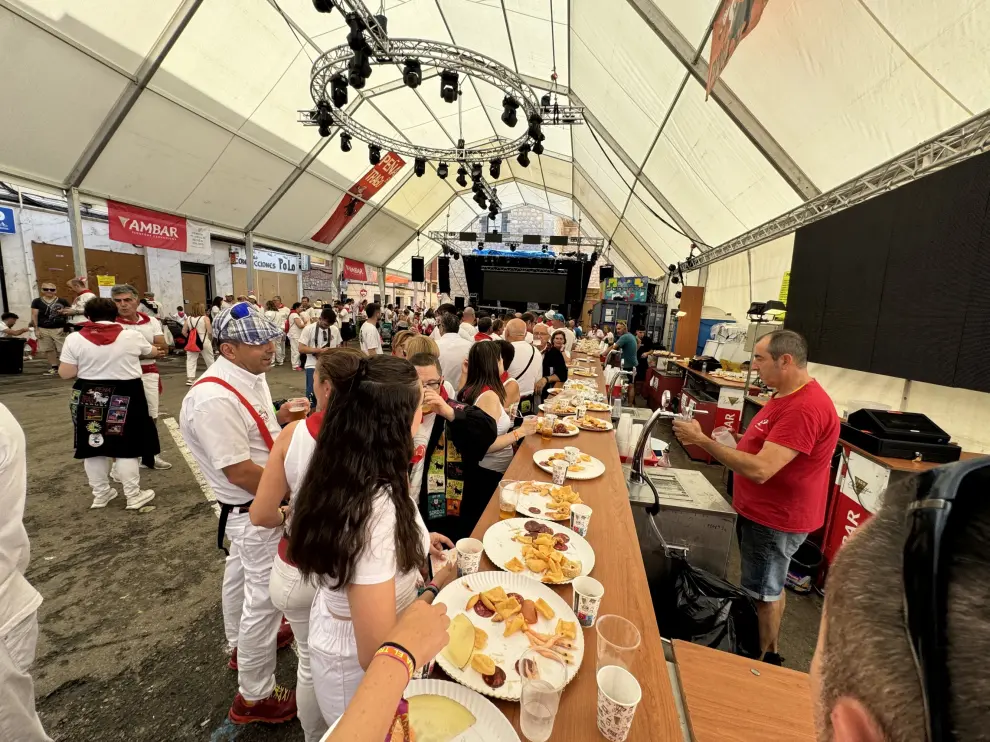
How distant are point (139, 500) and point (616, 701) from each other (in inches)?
187

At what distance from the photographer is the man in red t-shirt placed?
84.3 inches

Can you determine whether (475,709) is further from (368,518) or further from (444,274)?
(444,274)

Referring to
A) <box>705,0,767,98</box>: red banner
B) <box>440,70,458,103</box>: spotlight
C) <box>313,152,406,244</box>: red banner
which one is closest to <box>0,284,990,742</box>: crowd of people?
<box>705,0,767,98</box>: red banner

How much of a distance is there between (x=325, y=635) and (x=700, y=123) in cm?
706

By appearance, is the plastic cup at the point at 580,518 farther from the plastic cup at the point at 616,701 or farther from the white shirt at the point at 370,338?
the white shirt at the point at 370,338

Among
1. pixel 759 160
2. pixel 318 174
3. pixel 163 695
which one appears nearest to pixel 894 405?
pixel 759 160

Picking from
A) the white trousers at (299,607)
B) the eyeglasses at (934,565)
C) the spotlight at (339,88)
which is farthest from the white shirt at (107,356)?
the spotlight at (339,88)

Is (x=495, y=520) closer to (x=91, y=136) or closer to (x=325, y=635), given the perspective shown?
(x=325, y=635)

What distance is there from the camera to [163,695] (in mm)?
2082

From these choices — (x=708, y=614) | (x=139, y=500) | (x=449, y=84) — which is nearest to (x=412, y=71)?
(x=449, y=84)

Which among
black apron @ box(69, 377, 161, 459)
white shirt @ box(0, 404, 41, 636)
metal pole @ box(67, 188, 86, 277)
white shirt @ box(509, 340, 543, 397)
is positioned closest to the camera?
white shirt @ box(0, 404, 41, 636)

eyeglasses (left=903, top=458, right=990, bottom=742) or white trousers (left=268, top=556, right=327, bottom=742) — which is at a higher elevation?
eyeglasses (left=903, top=458, right=990, bottom=742)

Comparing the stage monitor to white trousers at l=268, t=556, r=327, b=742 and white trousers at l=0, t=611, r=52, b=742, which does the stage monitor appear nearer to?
white trousers at l=268, t=556, r=327, b=742

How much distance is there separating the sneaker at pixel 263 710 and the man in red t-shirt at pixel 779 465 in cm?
254
